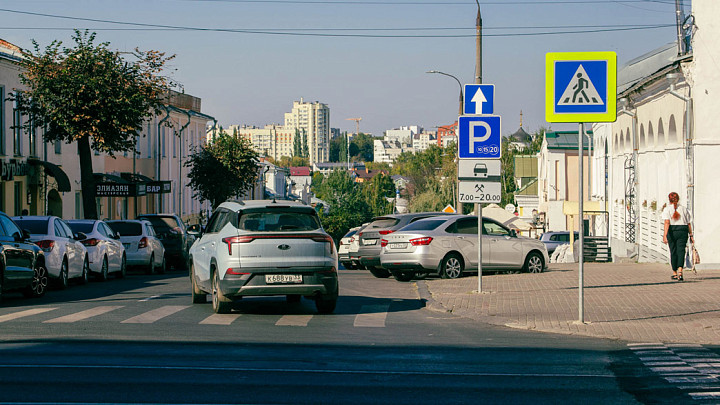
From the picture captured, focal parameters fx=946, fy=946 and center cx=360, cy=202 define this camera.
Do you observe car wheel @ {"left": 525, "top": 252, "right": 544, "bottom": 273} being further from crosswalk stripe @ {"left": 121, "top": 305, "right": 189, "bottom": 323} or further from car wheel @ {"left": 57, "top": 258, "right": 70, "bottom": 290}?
car wheel @ {"left": 57, "top": 258, "right": 70, "bottom": 290}

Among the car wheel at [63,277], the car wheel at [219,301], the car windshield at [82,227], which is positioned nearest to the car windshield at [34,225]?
the car wheel at [63,277]

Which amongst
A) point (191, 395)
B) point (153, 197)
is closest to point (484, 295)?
point (191, 395)

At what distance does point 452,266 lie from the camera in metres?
22.0

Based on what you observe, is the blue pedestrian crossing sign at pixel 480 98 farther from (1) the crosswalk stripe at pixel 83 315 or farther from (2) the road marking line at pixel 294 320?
(1) the crosswalk stripe at pixel 83 315

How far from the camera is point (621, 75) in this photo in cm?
3662

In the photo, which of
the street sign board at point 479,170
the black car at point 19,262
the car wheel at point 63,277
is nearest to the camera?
the black car at point 19,262

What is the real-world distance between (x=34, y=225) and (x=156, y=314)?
22.8ft

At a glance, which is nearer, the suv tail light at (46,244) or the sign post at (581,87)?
the sign post at (581,87)

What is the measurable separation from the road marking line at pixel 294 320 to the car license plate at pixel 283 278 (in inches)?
20.7

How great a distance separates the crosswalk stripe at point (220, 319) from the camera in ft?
41.6

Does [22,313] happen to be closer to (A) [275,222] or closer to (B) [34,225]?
(A) [275,222]

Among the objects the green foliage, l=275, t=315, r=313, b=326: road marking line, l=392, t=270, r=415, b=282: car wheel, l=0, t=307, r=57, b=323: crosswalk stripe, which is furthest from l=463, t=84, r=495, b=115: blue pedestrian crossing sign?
the green foliage

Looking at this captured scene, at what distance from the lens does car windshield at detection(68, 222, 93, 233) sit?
77.5ft

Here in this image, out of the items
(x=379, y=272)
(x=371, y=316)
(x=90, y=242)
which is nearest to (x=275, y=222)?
(x=371, y=316)
